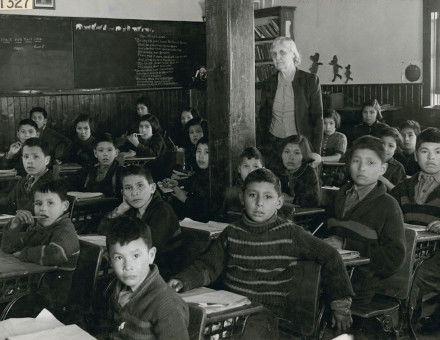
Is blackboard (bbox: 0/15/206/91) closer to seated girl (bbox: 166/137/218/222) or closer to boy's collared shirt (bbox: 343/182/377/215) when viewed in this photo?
seated girl (bbox: 166/137/218/222)

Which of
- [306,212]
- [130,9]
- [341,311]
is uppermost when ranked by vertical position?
[130,9]

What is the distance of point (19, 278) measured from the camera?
109 inches

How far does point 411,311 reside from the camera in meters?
3.07

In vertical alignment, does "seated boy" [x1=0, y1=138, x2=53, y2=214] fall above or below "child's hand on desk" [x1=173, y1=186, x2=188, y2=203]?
above

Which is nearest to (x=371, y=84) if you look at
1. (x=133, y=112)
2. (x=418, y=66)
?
(x=418, y=66)

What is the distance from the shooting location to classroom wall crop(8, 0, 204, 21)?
27.0 ft

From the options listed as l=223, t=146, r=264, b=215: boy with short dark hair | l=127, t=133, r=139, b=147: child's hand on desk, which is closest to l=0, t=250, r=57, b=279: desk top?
l=223, t=146, r=264, b=215: boy with short dark hair

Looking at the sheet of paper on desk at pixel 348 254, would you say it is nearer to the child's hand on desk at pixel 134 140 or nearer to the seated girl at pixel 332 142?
the seated girl at pixel 332 142

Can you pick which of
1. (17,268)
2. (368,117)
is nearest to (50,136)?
(368,117)

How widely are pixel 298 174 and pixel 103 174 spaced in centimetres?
157

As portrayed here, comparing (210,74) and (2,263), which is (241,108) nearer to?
(210,74)

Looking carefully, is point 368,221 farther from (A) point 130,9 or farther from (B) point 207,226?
(A) point 130,9

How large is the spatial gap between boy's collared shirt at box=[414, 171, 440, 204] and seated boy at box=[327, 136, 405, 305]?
0.50 metres

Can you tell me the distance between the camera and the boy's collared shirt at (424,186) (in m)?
3.60
